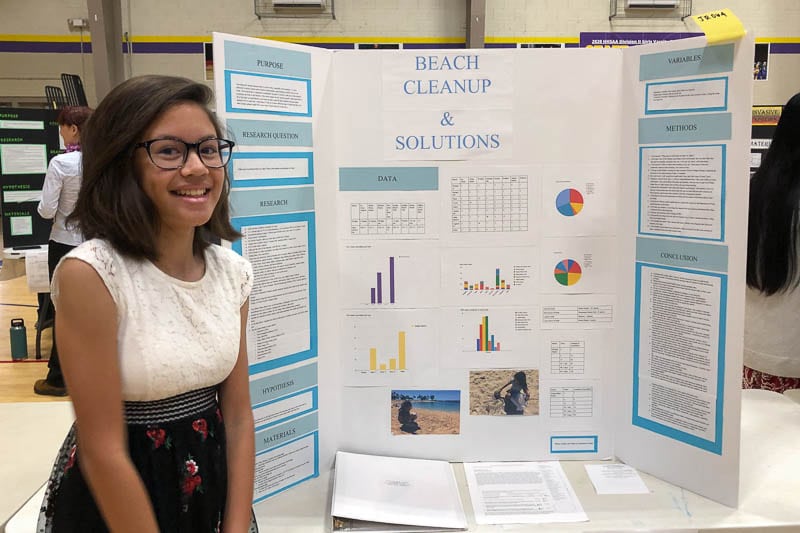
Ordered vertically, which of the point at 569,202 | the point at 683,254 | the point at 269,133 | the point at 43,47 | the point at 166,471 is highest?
the point at 43,47

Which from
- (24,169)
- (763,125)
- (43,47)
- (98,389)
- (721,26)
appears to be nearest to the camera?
(98,389)

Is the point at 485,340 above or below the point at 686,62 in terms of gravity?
below

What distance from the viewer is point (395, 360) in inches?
75.0

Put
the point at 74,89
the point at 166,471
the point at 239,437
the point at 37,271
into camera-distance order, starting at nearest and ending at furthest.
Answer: the point at 166,471 → the point at 239,437 → the point at 37,271 → the point at 74,89

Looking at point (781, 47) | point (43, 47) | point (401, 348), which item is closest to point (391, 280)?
point (401, 348)

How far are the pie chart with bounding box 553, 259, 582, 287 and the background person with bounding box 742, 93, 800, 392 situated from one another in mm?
691

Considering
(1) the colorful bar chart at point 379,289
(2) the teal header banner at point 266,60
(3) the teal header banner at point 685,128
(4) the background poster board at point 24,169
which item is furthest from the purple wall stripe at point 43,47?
(3) the teal header banner at point 685,128

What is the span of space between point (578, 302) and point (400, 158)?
0.65 meters

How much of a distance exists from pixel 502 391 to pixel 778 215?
1.06 m

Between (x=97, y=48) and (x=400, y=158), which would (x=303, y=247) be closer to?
(x=400, y=158)

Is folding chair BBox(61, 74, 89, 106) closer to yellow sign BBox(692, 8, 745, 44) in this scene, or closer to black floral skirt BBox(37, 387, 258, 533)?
black floral skirt BBox(37, 387, 258, 533)

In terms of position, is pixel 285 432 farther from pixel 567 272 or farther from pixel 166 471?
pixel 567 272

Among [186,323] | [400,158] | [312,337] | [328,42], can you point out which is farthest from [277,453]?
[328,42]

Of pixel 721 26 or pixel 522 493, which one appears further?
pixel 522 493
